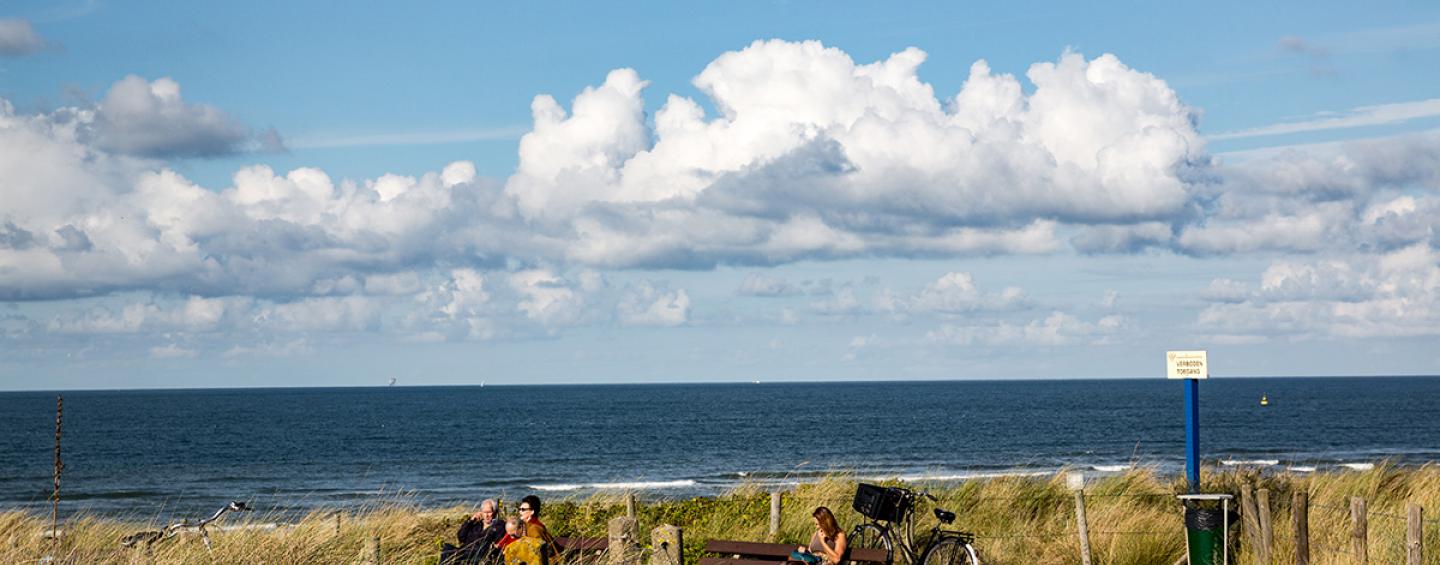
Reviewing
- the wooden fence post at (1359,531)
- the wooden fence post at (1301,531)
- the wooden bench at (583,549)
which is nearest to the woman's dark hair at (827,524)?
the wooden bench at (583,549)

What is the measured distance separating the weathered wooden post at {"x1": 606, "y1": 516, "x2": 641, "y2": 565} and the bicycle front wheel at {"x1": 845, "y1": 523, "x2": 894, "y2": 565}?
1.85m

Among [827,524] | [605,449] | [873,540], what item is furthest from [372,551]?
[605,449]

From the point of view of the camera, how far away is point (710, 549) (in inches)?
457

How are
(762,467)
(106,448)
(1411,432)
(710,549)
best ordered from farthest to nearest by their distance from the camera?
(1411,432), (106,448), (762,467), (710,549)

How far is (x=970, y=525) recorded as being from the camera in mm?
15086

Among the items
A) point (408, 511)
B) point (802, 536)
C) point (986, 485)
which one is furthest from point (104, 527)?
point (986, 485)

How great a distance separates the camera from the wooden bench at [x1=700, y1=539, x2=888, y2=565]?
458 inches

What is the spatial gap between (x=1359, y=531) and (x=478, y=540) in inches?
302

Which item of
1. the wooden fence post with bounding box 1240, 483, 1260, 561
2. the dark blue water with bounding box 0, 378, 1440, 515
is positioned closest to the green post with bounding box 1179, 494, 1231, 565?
the wooden fence post with bounding box 1240, 483, 1260, 561

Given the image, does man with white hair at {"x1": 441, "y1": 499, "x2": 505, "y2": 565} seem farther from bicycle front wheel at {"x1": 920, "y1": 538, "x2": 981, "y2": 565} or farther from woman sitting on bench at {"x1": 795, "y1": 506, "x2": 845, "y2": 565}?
bicycle front wheel at {"x1": 920, "y1": 538, "x2": 981, "y2": 565}

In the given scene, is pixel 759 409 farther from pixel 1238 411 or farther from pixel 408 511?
pixel 408 511

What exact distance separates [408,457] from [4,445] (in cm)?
2938

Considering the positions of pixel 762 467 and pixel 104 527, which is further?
pixel 762 467

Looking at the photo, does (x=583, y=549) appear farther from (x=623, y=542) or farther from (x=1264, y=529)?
(x=1264, y=529)
